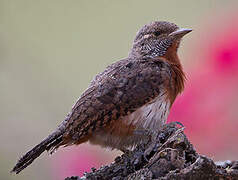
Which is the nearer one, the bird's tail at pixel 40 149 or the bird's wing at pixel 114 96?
the bird's tail at pixel 40 149

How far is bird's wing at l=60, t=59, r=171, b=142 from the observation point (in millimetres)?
4859

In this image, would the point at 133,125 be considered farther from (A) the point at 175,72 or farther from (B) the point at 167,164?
(B) the point at 167,164

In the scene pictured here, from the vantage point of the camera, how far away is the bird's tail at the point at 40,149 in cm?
473

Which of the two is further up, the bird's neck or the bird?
Answer: the bird's neck

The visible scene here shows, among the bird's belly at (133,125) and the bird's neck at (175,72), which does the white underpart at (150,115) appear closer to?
the bird's belly at (133,125)

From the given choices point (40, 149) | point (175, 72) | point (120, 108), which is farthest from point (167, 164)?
point (175, 72)

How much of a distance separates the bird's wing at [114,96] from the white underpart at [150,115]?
6 cm

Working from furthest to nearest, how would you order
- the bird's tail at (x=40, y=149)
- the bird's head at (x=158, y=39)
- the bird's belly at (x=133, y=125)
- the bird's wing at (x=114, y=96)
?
the bird's head at (x=158, y=39)
the bird's belly at (x=133, y=125)
the bird's wing at (x=114, y=96)
the bird's tail at (x=40, y=149)

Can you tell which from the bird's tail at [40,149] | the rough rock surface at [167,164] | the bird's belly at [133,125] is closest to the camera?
the rough rock surface at [167,164]

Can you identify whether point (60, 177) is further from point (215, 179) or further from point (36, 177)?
point (215, 179)

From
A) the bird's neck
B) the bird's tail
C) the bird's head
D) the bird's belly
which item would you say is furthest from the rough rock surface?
the bird's head

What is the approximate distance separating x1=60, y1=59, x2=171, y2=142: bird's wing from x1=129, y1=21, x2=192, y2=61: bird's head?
60cm

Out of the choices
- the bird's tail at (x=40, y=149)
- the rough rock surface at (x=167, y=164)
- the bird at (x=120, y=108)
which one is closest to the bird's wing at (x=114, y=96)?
the bird at (x=120, y=108)

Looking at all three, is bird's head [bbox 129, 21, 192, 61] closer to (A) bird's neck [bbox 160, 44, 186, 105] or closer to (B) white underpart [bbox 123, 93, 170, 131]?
(A) bird's neck [bbox 160, 44, 186, 105]
